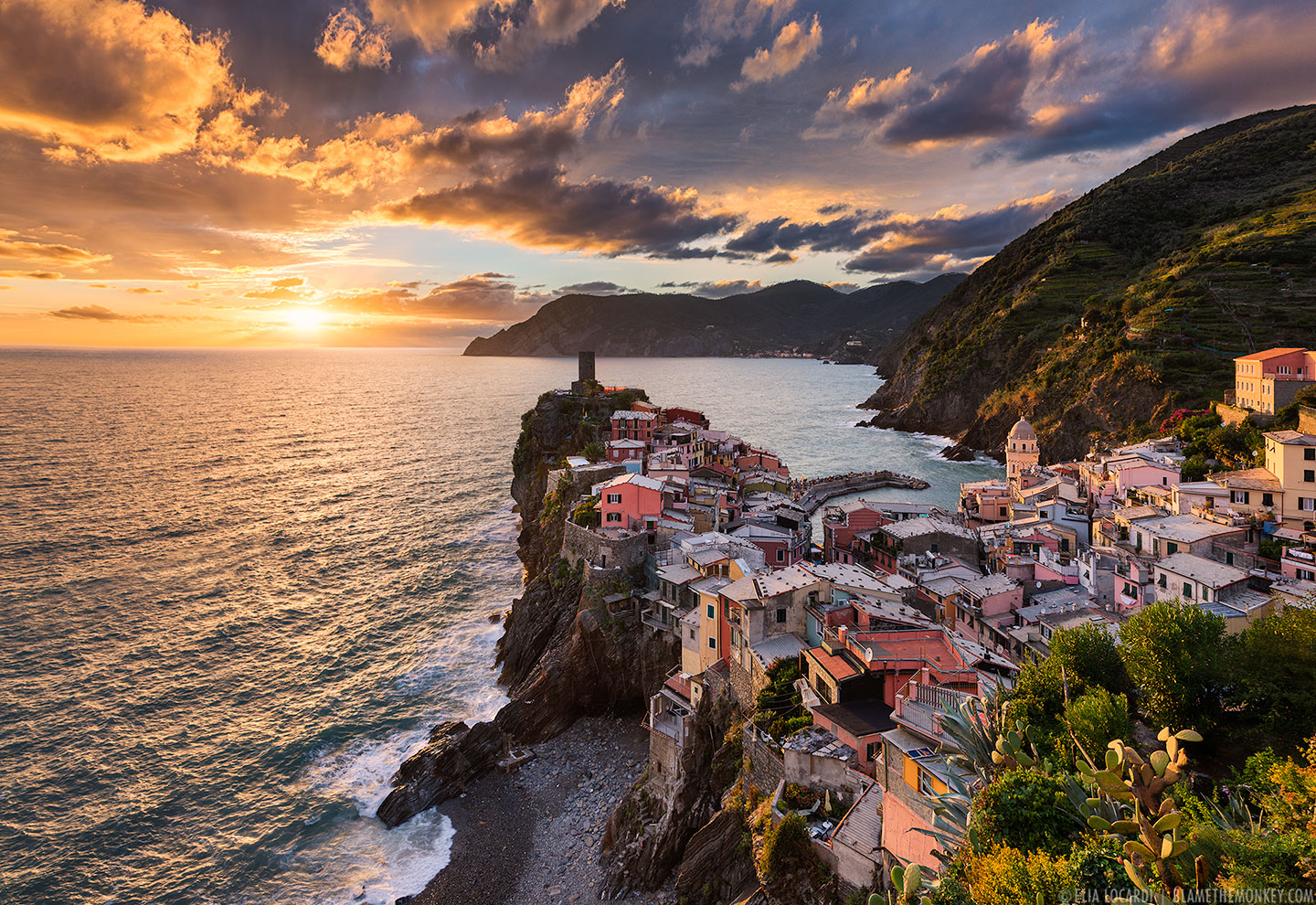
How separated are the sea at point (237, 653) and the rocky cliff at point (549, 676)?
5.56 ft

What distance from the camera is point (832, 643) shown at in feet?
68.4

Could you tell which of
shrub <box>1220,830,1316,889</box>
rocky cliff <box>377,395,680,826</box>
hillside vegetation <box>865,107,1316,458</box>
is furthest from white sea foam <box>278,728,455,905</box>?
hillside vegetation <box>865,107,1316,458</box>

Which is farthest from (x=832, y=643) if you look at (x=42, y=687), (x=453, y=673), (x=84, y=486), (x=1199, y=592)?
(x=84, y=486)

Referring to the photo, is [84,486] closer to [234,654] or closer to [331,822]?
[234,654]

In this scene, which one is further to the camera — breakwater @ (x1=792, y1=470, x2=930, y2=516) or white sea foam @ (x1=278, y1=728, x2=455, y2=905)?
breakwater @ (x1=792, y1=470, x2=930, y2=516)

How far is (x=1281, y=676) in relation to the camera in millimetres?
15469

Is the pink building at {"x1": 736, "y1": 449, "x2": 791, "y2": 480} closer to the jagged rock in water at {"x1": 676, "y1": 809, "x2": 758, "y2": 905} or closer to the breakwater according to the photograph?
the breakwater

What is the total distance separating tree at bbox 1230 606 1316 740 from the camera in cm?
1474

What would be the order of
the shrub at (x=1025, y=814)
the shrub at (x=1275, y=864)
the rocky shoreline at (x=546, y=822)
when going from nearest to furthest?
the shrub at (x=1275, y=864) → the shrub at (x=1025, y=814) → the rocky shoreline at (x=546, y=822)

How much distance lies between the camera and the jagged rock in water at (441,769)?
1097 inches

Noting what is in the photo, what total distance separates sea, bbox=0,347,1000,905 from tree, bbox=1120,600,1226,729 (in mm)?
25678

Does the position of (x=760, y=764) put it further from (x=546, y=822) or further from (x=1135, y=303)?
(x=1135, y=303)

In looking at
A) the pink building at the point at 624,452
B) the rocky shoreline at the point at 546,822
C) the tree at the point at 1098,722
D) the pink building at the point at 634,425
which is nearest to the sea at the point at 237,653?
the rocky shoreline at the point at 546,822

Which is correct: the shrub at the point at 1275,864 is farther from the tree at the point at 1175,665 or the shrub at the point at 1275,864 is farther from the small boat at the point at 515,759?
the small boat at the point at 515,759
